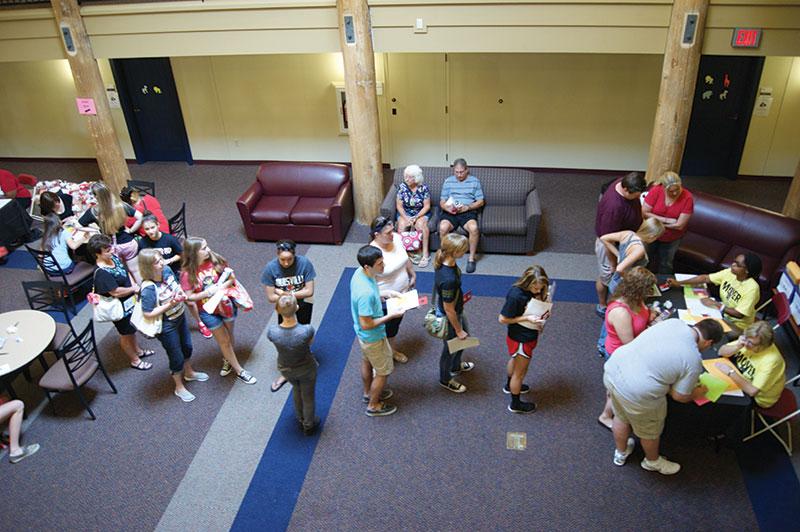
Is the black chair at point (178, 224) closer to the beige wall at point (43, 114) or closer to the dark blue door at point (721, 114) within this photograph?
the beige wall at point (43, 114)

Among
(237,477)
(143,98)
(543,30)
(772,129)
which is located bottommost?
(237,477)

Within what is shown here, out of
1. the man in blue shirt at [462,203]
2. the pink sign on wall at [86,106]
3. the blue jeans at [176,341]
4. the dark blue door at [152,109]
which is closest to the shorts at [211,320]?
the blue jeans at [176,341]

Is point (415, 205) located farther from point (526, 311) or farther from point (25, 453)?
point (25, 453)

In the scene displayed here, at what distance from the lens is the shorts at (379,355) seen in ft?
13.5

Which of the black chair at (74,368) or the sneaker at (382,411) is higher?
the black chair at (74,368)

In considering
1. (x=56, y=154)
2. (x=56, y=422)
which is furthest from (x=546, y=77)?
(x=56, y=154)

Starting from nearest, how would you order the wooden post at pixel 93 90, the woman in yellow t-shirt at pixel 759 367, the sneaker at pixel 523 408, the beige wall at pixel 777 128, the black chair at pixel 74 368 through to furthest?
the woman in yellow t-shirt at pixel 759 367 → the black chair at pixel 74 368 → the sneaker at pixel 523 408 → the wooden post at pixel 93 90 → the beige wall at pixel 777 128

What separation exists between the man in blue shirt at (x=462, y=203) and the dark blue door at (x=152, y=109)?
6.15 metres

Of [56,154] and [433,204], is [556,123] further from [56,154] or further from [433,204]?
[56,154]

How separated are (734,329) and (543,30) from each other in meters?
4.00

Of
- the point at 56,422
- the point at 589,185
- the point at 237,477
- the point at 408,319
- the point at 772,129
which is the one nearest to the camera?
the point at 237,477

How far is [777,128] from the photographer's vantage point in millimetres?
8422

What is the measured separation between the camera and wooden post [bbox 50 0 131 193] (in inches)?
291

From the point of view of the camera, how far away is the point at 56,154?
1095 centimetres
